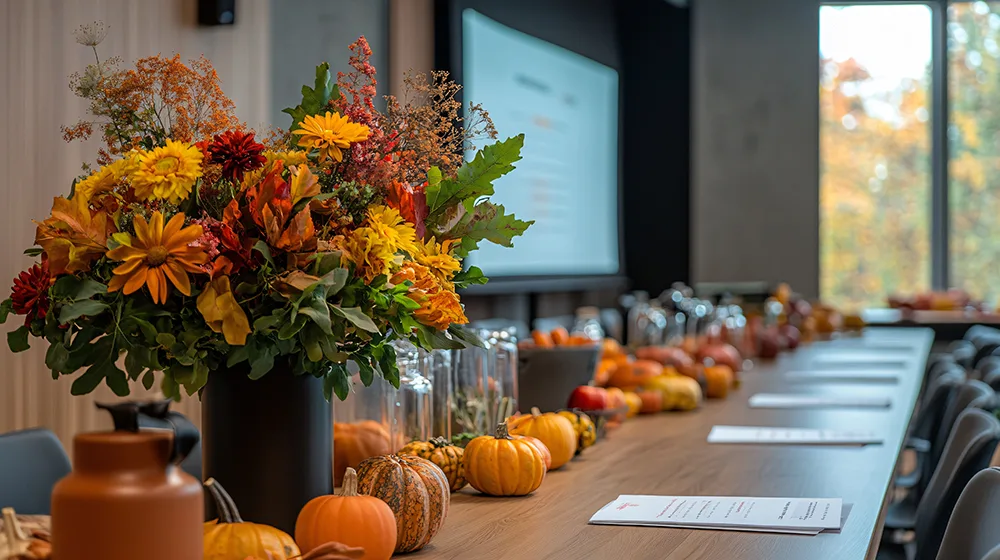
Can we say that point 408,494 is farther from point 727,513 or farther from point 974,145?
point 974,145

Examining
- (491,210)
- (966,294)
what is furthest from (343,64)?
(966,294)

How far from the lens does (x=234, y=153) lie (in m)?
1.26

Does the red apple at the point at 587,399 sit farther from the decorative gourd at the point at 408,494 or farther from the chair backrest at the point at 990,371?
the chair backrest at the point at 990,371

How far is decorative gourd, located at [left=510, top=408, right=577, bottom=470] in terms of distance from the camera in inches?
74.0

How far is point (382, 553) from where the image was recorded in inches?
48.1

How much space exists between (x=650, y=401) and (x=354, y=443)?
1224 mm

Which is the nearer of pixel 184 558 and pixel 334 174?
pixel 184 558

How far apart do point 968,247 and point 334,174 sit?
7.77 m

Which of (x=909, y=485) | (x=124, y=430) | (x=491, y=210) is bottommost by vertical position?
(x=909, y=485)

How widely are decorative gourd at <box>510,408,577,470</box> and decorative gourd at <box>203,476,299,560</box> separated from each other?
0.79 m

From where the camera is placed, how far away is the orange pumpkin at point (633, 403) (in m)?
2.62

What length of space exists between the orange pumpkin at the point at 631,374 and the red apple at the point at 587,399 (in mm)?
523

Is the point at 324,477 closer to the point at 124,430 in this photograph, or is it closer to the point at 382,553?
the point at 382,553

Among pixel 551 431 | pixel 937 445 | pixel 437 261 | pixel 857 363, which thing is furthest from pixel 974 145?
pixel 437 261
